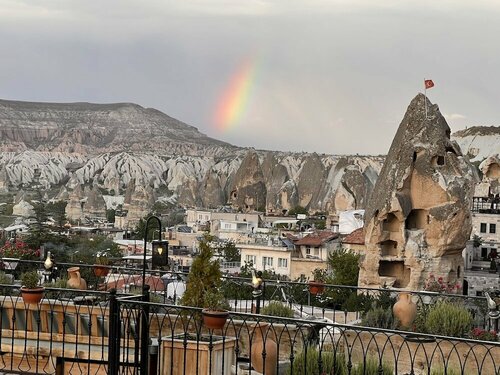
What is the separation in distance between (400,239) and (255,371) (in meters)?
21.7

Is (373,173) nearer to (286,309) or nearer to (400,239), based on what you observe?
(400,239)

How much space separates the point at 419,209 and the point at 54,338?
21.1m

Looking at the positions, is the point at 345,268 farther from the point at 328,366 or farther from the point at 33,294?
the point at 328,366

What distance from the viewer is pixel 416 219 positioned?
31.9 meters

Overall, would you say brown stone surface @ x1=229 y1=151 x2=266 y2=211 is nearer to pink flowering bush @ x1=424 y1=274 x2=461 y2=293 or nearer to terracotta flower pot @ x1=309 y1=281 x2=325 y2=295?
pink flowering bush @ x1=424 y1=274 x2=461 y2=293

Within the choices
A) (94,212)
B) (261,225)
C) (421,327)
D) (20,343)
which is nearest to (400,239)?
(421,327)

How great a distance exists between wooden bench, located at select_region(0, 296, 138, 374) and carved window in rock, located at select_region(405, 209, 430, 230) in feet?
66.7

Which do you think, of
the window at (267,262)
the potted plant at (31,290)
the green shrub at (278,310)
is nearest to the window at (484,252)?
the window at (267,262)

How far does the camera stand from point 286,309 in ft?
47.0

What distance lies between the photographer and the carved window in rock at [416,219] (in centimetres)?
3144

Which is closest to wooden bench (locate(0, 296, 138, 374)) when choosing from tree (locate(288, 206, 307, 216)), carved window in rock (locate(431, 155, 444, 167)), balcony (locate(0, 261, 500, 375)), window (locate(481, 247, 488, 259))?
balcony (locate(0, 261, 500, 375))

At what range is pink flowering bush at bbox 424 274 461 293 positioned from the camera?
1070 inches

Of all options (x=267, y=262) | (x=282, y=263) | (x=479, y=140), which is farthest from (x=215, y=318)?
(x=479, y=140)

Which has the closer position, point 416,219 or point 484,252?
point 416,219
